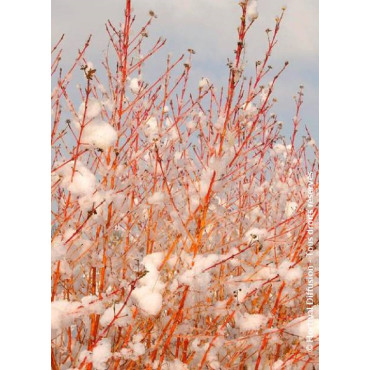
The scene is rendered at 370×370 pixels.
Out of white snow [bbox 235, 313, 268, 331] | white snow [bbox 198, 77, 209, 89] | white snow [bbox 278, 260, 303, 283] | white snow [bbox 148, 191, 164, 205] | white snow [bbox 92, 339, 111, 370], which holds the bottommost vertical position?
white snow [bbox 92, 339, 111, 370]

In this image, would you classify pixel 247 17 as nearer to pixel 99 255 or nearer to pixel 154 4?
pixel 154 4

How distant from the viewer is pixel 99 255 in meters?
1.74

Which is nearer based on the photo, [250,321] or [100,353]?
[100,353]

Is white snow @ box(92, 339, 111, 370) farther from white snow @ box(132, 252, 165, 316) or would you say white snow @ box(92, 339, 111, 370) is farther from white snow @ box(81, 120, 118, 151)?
white snow @ box(81, 120, 118, 151)

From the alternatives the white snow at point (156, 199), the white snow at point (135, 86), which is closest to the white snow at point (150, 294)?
the white snow at point (156, 199)

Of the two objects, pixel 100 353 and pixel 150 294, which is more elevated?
pixel 150 294

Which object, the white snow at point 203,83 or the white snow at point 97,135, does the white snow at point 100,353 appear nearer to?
the white snow at point 97,135

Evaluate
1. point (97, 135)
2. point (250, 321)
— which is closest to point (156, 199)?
point (97, 135)
